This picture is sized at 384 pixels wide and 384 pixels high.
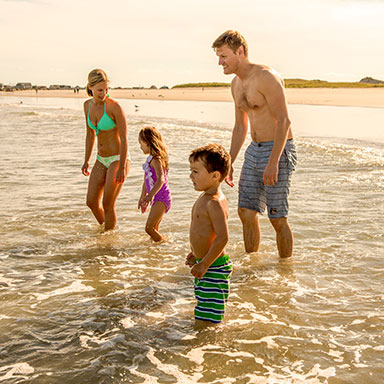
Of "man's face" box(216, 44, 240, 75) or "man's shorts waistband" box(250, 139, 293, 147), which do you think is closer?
"man's face" box(216, 44, 240, 75)

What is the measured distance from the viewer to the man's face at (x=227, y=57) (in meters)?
5.00

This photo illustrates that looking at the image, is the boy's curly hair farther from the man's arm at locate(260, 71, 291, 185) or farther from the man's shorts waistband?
the man's shorts waistband

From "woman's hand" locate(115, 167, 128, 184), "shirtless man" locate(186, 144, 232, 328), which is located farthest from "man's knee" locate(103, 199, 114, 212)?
"shirtless man" locate(186, 144, 232, 328)

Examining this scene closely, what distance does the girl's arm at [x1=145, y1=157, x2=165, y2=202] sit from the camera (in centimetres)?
599

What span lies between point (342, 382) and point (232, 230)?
3.81m

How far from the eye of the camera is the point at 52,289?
4.88 m

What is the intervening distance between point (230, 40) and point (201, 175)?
186 cm

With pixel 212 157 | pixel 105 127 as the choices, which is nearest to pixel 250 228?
pixel 212 157

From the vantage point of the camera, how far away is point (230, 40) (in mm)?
4961

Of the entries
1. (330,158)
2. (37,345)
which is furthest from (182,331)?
(330,158)

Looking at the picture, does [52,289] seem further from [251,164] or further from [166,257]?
[251,164]

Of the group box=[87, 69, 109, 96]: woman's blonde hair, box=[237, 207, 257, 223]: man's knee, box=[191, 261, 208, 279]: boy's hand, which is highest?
box=[87, 69, 109, 96]: woman's blonde hair

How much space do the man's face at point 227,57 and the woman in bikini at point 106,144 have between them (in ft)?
5.85

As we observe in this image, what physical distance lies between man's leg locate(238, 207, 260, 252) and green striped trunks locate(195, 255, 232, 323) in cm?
173
